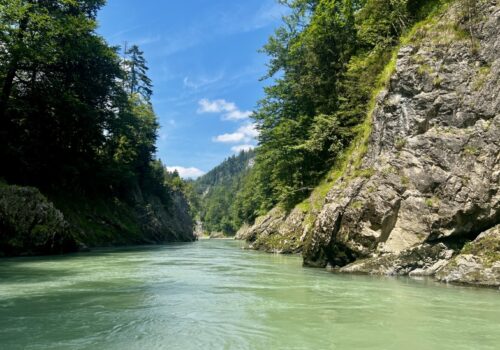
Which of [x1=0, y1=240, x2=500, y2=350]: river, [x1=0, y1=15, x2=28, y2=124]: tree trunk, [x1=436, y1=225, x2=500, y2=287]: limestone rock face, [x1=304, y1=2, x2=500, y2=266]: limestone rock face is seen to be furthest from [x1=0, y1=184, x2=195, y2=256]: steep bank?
[x1=436, y1=225, x2=500, y2=287]: limestone rock face

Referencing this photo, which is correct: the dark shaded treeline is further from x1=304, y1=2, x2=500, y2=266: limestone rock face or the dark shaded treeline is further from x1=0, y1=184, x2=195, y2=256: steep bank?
x1=0, y1=184, x2=195, y2=256: steep bank

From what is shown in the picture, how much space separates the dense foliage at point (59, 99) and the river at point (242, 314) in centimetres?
1892

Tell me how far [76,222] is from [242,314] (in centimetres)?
2559

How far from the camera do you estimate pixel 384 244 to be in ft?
44.0

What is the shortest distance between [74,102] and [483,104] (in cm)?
2619

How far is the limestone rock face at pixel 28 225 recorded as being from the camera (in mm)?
18188

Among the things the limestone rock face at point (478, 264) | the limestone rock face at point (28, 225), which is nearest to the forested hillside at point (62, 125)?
the limestone rock face at point (28, 225)

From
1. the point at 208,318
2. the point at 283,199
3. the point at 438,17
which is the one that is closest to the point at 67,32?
the point at 283,199

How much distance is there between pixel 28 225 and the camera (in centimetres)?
1902

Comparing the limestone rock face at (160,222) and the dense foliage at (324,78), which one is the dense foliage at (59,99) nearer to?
the limestone rock face at (160,222)

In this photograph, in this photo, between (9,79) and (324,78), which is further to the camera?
(324,78)

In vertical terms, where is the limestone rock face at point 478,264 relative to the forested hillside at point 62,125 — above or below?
below

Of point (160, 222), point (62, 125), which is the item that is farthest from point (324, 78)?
point (160, 222)

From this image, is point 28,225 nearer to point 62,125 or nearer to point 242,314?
point 62,125
